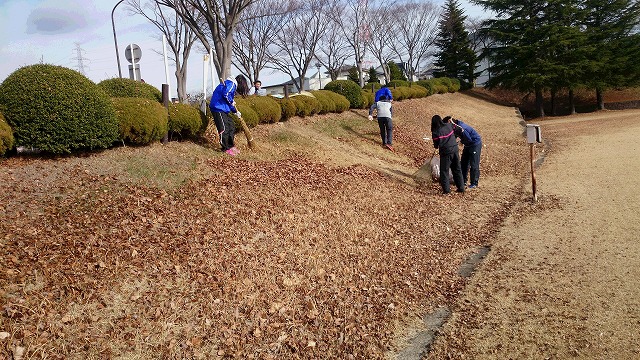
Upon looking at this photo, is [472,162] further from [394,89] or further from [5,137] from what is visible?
[394,89]

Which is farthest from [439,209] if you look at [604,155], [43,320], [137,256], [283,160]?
[604,155]

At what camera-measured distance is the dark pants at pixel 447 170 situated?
9.04 m

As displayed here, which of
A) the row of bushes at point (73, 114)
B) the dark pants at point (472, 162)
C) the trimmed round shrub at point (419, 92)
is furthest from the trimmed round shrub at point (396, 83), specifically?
the row of bushes at point (73, 114)

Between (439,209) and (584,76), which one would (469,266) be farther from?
(584,76)

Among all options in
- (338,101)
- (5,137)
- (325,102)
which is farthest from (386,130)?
(5,137)

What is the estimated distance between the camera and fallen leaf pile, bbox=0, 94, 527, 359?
3.60 meters

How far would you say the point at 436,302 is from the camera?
4859 millimetres

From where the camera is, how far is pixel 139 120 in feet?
23.4

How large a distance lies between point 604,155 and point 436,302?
10610mm

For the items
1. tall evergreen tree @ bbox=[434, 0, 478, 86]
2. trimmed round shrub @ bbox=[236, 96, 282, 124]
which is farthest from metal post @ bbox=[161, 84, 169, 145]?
tall evergreen tree @ bbox=[434, 0, 478, 86]

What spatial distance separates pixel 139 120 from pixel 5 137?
191 centimetres

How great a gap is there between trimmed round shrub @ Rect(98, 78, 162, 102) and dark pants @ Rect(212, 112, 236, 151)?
1.42m

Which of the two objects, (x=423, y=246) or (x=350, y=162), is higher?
(x=350, y=162)

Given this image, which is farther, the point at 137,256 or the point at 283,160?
the point at 283,160
